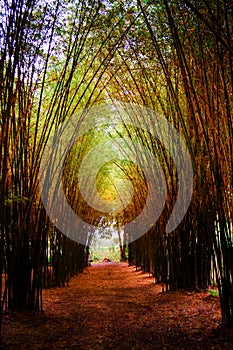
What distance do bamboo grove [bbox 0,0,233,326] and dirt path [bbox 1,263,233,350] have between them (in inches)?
10.4

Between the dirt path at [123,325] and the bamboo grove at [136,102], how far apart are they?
0.27 meters

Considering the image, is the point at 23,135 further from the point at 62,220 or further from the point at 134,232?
the point at 134,232

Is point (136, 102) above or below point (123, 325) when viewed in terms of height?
above

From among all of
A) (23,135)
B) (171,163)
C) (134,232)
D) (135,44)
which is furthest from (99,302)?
(134,232)

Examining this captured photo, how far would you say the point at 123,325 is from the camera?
337 cm

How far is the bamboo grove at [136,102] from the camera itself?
9.52 ft

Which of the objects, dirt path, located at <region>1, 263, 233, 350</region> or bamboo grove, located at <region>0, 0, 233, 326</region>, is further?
bamboo grove, located at <region>0, 0, 233, 326</region>

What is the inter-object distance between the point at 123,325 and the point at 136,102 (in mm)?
3360

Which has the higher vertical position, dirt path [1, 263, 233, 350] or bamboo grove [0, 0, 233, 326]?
bamboo grove [0, 0, 233, 326]

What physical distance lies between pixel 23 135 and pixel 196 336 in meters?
2.29

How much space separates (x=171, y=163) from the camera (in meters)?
5.16

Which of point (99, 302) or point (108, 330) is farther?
point (99, 302)

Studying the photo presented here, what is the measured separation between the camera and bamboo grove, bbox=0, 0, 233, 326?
2.90 meters

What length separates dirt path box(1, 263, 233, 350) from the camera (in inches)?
105
